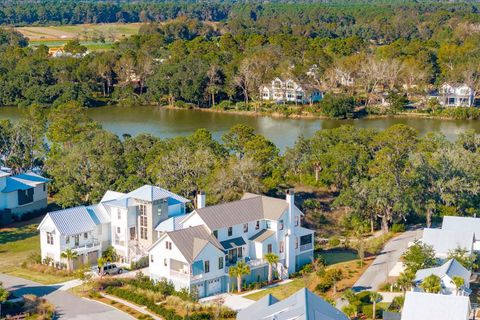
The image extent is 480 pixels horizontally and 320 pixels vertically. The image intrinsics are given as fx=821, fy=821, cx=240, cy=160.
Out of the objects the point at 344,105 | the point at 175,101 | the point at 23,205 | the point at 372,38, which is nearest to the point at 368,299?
the point at 23,205

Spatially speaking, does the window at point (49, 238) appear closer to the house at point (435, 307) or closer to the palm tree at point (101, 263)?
the palm tree at point (101, 263)

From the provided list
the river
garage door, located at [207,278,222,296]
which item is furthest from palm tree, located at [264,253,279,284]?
the river

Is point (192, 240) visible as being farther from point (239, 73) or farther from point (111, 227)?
point (239, 73)

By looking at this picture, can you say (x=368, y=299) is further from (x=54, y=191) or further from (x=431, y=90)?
(x=431, y=90)

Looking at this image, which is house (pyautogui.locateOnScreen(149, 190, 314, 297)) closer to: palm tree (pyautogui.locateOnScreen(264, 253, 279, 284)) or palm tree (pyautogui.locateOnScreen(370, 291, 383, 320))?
palm tree (pyautogui.locateOnScreen(264, 253, 279, 284))

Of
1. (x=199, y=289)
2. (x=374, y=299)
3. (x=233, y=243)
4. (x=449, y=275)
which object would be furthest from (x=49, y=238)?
(x=449, y=275)

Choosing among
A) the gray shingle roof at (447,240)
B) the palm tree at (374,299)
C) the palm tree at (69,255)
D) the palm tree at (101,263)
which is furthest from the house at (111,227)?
the gray shingle roof at (447,240)
